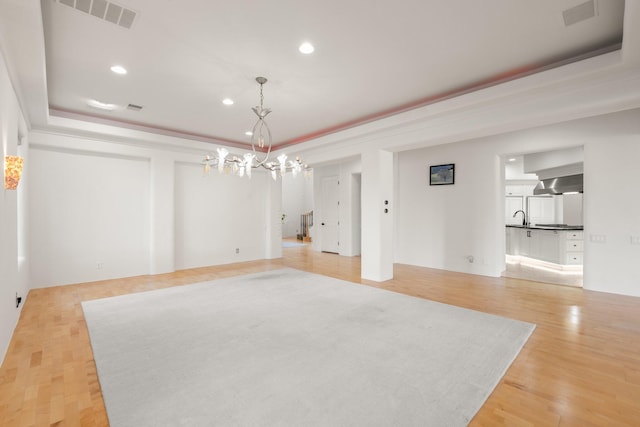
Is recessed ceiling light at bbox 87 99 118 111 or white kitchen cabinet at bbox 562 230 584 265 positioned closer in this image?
recessed ceiling light at bbox 87 99 118 111

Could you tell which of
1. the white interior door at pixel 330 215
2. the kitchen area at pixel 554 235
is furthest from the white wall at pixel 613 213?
the white interior door at pixel 330 215

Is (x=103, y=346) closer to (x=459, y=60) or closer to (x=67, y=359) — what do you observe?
(x=67, y=359)

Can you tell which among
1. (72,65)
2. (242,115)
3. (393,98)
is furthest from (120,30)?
(393,98)

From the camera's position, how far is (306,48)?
3.03m

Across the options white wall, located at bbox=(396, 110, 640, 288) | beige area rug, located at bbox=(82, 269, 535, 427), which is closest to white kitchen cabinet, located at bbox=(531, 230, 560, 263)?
white wall, located at bbox=(396, 110, 640, 288)

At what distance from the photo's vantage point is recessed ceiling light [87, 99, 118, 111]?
4543 millimetres

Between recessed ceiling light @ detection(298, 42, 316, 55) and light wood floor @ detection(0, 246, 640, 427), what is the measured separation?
3.39 meters

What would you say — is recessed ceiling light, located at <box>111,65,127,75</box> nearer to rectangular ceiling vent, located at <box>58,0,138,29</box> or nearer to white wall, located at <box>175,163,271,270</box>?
rectangular ceiling vent, located at <box>58,0,138,29</box>

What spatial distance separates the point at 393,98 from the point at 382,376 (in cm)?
373

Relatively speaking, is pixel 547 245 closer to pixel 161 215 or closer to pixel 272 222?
pixel 272 222

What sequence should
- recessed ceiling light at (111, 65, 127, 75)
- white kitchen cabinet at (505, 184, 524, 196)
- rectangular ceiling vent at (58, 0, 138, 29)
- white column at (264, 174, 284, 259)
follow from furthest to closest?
white kitchen cabinet at (505, 184, 524, 196), white column at (264, 174, 284, 259), recessed ceiling light at (111, 65, 127, 75), rectangular ceiling vent at (58, 0, 138, 29)

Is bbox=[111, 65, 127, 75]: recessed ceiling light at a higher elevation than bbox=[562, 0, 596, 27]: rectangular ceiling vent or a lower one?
higher

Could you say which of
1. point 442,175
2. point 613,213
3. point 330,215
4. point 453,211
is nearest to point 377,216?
point 453,211

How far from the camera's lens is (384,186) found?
548cm
